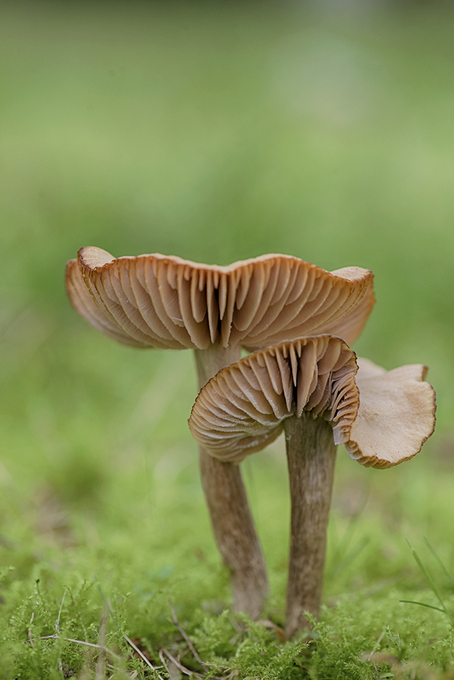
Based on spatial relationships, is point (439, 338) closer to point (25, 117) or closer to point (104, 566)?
point (104, 566)

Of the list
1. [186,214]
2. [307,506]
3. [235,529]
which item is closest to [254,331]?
[307,506]

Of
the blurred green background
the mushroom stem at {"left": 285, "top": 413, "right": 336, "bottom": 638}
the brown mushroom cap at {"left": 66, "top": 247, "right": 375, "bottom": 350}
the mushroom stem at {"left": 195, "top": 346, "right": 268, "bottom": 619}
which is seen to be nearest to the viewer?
A: the brown mushroom cap at {"left": 66, "top": 247, "right": 375, "bottom": 350}

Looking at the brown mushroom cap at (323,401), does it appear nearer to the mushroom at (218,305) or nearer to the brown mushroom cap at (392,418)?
the brown mushroom cap at (392,418)

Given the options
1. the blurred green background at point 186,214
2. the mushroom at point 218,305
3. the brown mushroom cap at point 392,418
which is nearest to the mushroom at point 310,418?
the brown mushroom cap at point 392,418

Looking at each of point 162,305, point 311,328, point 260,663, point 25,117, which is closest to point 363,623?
point 260,663

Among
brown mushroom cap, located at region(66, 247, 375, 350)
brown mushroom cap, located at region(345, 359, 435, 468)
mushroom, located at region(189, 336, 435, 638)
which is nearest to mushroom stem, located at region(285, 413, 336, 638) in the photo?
mushroom, located at region(189, 336, 435, 638)

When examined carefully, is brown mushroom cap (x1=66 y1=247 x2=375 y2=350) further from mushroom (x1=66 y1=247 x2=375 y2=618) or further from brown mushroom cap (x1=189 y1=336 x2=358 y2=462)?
brown mushroom cap (x1=189 y1=336 x2=358 y2=462)
